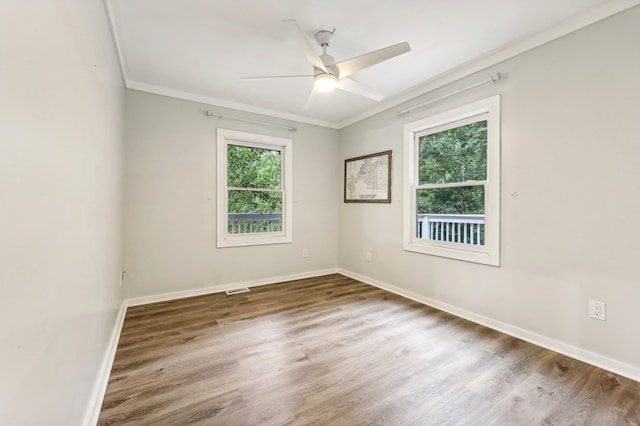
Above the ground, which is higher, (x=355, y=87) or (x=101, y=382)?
(x=355, y=87)

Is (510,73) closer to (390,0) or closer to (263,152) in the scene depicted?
(390,0)

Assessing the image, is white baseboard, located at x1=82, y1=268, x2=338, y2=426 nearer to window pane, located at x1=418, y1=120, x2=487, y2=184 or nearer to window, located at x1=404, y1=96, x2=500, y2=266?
window, located at x1=404, y1=96, x2=500, y2=266

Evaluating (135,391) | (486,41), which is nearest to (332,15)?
(486,41)

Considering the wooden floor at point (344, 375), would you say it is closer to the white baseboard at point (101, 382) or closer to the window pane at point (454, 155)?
the white baseboard at point (101, 382)

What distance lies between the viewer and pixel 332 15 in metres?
2.02

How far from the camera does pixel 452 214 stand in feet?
9.99

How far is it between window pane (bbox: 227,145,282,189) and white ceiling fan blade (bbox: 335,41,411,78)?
199 centimetres

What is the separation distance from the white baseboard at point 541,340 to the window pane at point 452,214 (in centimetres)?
71

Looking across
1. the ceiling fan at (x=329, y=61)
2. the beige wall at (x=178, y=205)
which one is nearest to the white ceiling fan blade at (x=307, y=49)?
the ceiling fan at (x=329, y=61)

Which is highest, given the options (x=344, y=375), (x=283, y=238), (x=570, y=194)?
(x=570, y=194)

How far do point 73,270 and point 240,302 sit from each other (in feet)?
7.28

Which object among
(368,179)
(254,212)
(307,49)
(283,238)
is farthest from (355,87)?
(283,238)

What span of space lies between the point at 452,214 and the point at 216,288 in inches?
118

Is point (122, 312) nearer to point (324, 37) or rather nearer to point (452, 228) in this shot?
point (324, 37)
